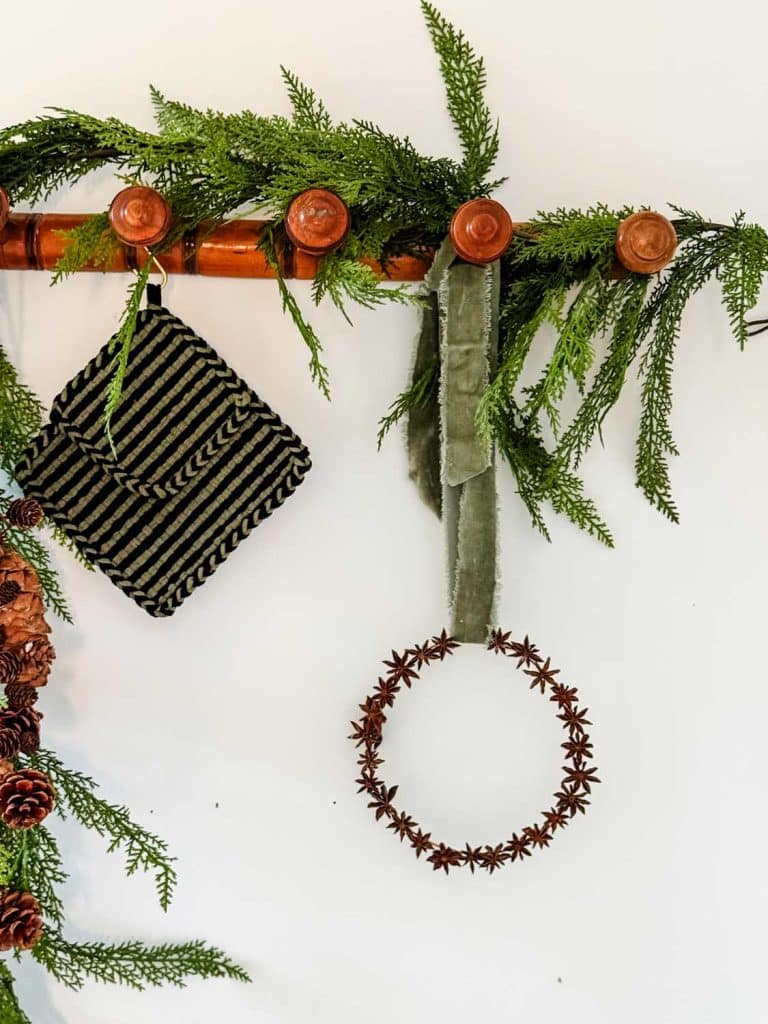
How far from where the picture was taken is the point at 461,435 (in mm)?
753

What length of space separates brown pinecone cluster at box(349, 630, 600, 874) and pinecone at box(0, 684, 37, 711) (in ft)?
0.92

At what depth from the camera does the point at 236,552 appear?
33.2 inches

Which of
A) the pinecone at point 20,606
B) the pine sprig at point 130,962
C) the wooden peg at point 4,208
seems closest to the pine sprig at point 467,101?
the wooden peg at point 4,208

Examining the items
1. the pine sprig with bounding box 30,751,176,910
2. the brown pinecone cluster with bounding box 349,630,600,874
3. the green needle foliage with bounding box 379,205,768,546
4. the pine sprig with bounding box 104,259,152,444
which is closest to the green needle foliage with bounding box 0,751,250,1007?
the pine sprig with bounding box 30,751,176,910

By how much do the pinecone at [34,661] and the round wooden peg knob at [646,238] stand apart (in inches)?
22.7

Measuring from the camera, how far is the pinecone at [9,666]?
71 cm

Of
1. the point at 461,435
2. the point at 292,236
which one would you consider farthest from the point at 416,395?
the point at 292,236

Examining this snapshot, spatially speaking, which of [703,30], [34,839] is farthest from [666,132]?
[34,839]

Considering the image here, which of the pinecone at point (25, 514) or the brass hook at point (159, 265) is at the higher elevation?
the brass hook at point (159, 265)

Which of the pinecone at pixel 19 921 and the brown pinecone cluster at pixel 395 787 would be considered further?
the brown pinecone cluster at pixel 395 787

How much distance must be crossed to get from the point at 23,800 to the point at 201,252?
0.48m

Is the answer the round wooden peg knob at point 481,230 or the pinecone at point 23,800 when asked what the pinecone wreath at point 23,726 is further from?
the round wooden peg knob at point 481,230

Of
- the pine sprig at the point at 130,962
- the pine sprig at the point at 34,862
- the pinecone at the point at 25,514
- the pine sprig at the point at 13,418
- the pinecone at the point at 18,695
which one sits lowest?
the pine sprig at the point at 130,962

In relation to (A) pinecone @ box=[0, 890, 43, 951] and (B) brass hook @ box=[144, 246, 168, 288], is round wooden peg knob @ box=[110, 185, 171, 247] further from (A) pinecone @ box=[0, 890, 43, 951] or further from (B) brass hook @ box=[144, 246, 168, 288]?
(A) pinecone @ box=[0, 890, 43, 951]
